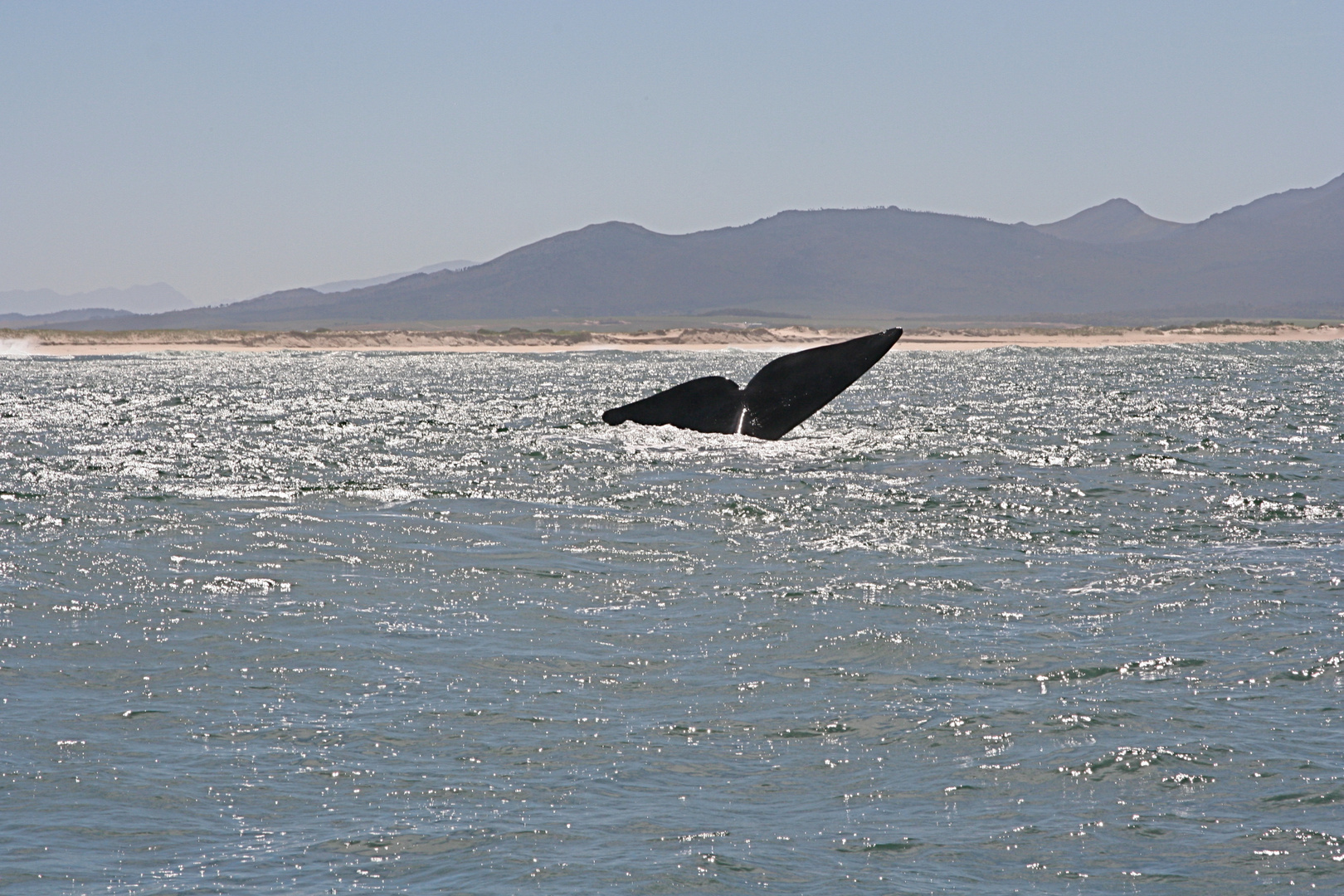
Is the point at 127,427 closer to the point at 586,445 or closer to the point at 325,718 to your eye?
the point at 586,445

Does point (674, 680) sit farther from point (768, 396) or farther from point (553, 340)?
point (553, 340)

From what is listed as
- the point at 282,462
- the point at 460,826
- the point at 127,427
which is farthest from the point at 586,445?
the point at 460,826

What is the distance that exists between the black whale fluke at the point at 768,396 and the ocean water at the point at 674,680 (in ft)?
11.7

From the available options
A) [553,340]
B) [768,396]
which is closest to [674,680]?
[768,396]

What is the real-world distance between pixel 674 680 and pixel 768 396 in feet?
62.7

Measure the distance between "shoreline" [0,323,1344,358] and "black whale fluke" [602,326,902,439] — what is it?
81455 millimetres

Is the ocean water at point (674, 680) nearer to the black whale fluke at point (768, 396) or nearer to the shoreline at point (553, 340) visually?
the black whale fluke at point (768, 396)

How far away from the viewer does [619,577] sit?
46.5 ft

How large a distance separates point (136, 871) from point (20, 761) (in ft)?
6.63

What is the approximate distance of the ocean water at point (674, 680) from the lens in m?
7.07

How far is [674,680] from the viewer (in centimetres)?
1014

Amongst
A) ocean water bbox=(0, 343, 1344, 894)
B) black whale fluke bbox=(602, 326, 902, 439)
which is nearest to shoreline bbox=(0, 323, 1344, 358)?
black whale fluke bbox=(602, 326, 902, 439)

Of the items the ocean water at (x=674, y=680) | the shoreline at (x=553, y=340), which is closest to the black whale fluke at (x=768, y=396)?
the ocean water at (x=674, y=680)

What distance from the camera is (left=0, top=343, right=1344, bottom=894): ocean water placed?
707 cm
